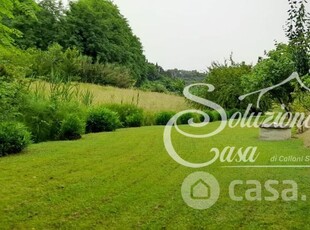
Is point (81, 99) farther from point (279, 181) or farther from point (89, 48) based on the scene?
point (89, 48)

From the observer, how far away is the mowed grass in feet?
12.6

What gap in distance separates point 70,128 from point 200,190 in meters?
5.55

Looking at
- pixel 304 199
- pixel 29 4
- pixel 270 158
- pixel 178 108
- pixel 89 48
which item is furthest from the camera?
pixel 89 48

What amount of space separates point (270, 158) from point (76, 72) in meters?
22.0

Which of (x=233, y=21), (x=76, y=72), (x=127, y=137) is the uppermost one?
(x=233, y=21)

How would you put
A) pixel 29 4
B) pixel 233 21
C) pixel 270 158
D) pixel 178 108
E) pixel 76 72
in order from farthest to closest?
pixel 76 72, pixel 178 108, pixel 233 21, pixel 270 158, pixel 29 4

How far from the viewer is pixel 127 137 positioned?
10.5 metres

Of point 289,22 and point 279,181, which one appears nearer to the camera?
point 289,22

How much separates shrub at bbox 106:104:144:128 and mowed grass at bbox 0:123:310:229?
6.70 metres

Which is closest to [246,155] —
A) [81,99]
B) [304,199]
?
[304,199]

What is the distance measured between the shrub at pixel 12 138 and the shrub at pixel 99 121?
460 cm

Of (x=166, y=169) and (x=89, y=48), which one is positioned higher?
(x=89, y=48)

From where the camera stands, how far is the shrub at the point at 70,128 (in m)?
9.77

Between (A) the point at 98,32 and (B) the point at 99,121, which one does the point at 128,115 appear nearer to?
(B) the point at 99,121
